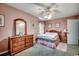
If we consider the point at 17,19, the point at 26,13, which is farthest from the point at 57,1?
the point at 17,19

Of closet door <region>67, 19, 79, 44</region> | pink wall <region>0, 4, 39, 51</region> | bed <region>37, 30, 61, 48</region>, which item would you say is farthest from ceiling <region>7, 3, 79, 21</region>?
bed <region>37, 30, 61, 48</region>

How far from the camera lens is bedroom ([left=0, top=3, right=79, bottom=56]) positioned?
2453 mm

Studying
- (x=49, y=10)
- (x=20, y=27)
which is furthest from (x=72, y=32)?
(x=20, y=27)

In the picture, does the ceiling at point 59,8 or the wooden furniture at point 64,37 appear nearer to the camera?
the ceiling at point 59,8

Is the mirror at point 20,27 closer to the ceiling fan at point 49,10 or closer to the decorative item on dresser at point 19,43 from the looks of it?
the decorative item on dresser at point 19,43

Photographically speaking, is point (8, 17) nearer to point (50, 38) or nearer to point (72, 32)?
point (50, 38)

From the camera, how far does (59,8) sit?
100 inches

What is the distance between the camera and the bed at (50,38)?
8.52 feet

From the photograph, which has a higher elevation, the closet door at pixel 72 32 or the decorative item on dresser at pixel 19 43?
the closet door at pixel 72 32

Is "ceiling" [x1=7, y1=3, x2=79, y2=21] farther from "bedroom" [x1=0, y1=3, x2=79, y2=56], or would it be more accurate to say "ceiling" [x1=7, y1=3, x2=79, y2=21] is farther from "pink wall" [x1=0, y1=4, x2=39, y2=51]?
"pink wall" [x1=0, y1=4, x2=39, y2=51]

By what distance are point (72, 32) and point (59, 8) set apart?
64 centimetres

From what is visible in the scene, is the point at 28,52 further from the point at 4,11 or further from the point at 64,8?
the point at 64,8

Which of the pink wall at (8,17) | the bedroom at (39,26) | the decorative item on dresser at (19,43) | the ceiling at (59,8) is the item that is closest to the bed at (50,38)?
the bedroom at (39,26)

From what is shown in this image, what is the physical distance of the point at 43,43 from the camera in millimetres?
2635
